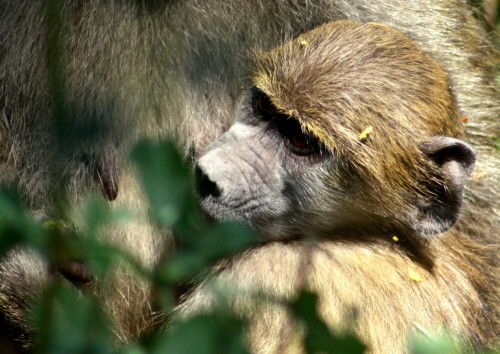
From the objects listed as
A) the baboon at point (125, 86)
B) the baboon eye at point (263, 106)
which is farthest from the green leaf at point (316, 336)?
the baboon eye at point (263, 106)

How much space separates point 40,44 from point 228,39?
0.81 meters

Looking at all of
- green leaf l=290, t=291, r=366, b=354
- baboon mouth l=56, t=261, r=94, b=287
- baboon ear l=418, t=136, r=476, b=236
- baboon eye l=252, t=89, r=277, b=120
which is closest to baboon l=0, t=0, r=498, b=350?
baboon mouth l=56, t=261, r=94, b=287

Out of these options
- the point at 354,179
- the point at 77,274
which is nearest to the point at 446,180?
the point at 354,179

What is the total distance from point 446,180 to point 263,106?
2.78 feet

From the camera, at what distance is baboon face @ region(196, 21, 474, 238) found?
142 inches

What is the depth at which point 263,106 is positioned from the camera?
12.9 ft

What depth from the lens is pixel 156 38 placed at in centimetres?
384

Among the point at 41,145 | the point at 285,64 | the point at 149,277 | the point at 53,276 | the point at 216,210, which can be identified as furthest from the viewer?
the point at 41,145

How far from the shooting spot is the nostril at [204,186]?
3.53 m

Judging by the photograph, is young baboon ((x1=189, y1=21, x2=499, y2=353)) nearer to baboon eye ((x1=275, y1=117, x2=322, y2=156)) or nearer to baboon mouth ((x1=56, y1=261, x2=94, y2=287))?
baboon eye ((x1=275, y1=117, x2=322, y2=156))

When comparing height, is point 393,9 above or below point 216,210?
above

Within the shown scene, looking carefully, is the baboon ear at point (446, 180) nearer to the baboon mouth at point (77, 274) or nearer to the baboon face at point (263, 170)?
the baboon face at point (263, 170)

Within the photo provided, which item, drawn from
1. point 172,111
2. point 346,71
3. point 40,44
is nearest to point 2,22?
point 40,44

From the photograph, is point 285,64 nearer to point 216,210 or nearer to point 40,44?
point 216,210
